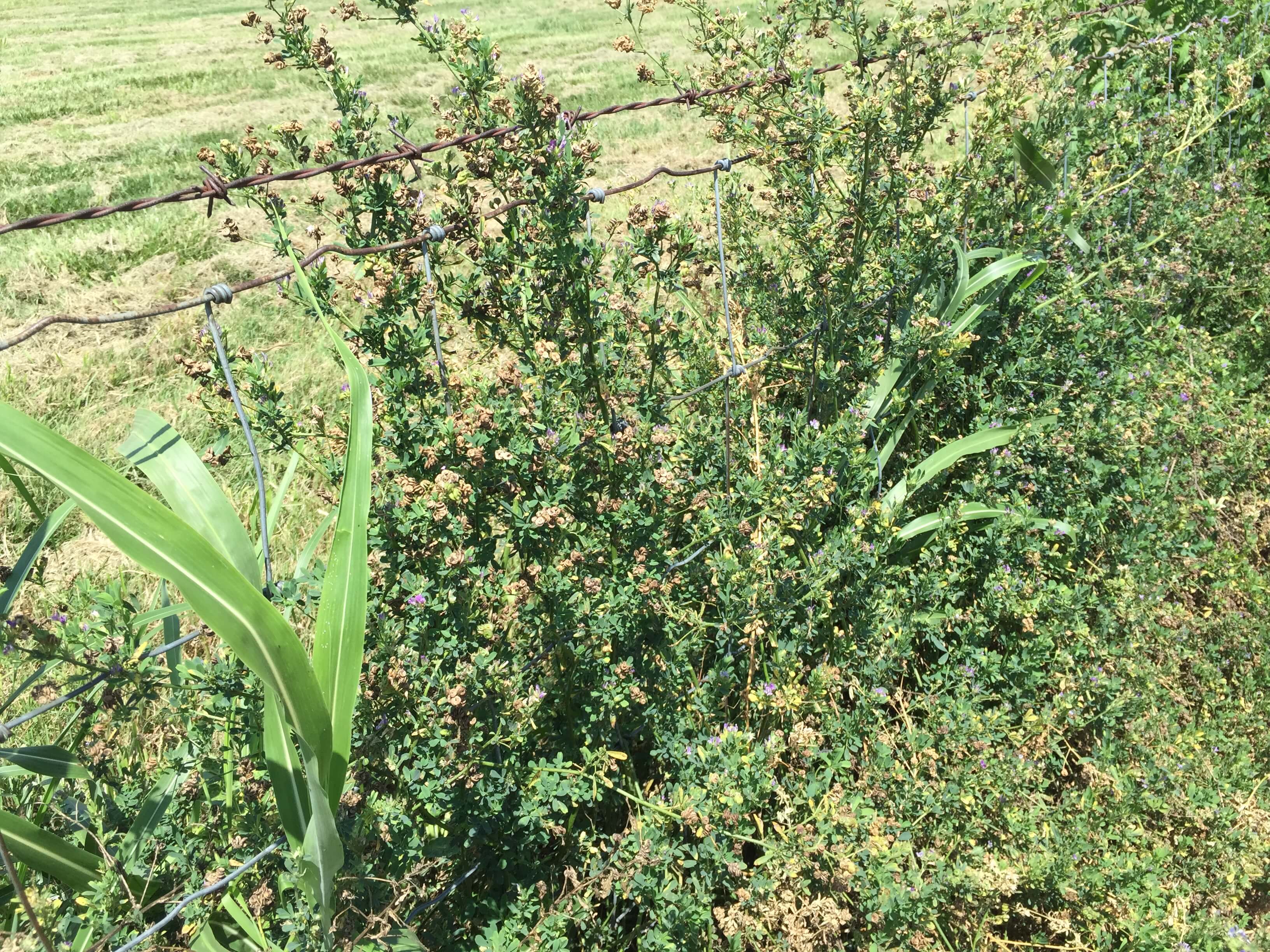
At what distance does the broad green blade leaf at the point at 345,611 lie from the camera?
4.03 ft

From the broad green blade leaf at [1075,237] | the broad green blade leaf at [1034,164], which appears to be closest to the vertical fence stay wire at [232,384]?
the broad green blade leaf at [1034,164]

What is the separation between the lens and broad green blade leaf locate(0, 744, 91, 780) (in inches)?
53.8

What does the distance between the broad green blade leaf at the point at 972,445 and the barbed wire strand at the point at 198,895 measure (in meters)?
1.92

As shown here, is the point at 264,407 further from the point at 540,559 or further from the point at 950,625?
the point at 950,625

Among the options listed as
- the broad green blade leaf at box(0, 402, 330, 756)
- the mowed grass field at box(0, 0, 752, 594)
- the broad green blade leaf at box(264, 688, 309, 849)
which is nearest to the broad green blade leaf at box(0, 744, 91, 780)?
the broad green blade leaf at box(264, 688, 309, 849)

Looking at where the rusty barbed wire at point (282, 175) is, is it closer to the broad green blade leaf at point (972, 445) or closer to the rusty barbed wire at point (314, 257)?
the rusty barbed wire at point (314, 257)

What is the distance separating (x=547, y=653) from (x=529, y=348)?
0.62 meters

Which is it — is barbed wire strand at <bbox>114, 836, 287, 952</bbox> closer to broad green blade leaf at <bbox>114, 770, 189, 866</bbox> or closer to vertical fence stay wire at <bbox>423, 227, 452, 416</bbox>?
broad green blade leaf at <bbox>114, 770, 189, 866</bbox>

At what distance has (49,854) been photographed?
137cm

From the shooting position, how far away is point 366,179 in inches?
64.3

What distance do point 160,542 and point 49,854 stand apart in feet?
2.45

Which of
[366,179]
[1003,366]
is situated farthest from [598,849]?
[1003,366]

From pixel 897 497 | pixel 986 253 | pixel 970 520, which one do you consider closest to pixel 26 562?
pixel 897 497

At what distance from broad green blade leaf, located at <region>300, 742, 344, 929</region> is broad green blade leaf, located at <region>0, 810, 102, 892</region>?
1.25ft
